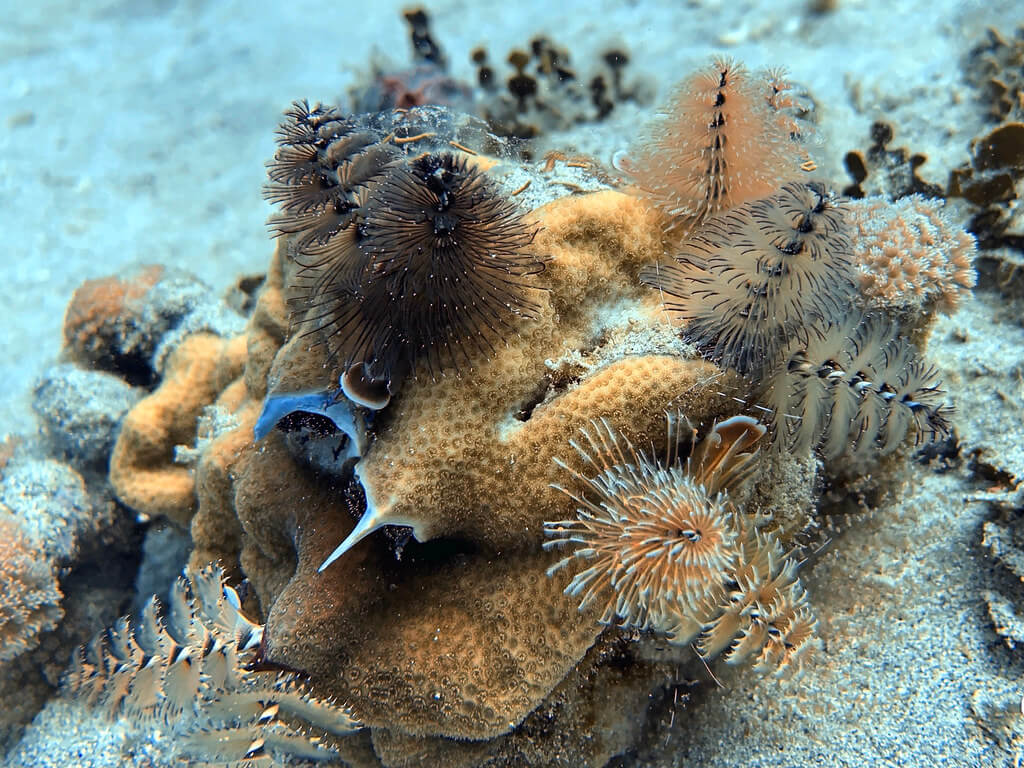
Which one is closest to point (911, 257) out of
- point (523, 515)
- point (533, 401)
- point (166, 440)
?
point (533, 401)

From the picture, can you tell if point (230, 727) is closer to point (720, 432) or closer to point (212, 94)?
point (720, 432)

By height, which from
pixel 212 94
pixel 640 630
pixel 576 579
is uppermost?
pixel 212 94

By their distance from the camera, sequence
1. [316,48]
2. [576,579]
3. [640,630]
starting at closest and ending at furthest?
[576,579] < [640,630] < [316,48]

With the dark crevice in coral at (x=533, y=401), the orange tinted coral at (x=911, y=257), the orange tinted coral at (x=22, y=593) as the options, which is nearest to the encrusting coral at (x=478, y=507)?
the dark crevice in coral at (x=533, y=401)

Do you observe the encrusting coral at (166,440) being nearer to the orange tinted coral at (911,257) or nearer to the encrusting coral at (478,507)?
the encrusting coral at (478,507)

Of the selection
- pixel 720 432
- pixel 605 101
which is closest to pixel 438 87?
pixel 605 101

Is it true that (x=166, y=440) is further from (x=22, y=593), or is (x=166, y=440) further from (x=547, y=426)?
(x=547, y=426)
